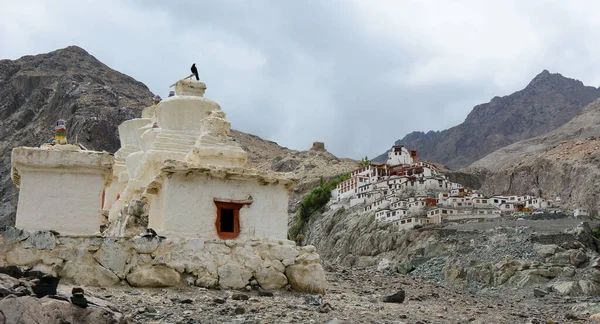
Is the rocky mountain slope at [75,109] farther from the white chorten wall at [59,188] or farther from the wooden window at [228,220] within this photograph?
Result: the wooden window at [228,220]

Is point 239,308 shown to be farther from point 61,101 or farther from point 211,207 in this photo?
point 61,101

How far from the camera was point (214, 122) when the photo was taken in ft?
56.5

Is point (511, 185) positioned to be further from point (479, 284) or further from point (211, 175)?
point (211, 175)

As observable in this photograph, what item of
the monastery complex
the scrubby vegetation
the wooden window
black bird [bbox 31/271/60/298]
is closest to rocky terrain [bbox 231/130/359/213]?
the scrubby vegetation

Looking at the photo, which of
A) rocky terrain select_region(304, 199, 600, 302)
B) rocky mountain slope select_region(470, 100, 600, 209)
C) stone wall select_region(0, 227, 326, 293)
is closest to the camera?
stone wall select_region(0, 227, 326, 293)

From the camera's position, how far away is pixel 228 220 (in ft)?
48.4

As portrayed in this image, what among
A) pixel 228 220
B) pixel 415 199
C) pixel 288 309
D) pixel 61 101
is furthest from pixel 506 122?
pixel 288 309

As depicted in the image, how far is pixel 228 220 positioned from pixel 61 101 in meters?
76.0

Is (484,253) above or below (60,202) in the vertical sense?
below

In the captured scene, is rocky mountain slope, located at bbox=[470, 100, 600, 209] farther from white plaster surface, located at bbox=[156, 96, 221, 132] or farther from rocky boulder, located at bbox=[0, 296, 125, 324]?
rocky boulder, located at bbox=[0, 296, 125, 324]

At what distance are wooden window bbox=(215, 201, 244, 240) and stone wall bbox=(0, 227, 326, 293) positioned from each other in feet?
2.71

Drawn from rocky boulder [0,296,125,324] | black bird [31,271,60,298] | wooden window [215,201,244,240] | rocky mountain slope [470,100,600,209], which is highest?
rocky mountain slope [470,100,600,209]

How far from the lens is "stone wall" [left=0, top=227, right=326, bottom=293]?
477 inches

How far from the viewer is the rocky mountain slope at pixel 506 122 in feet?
570
